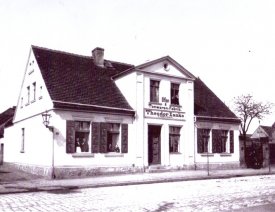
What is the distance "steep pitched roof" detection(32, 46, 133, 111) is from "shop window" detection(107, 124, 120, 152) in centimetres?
129

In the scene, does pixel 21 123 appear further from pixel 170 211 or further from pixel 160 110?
pixel 170 211

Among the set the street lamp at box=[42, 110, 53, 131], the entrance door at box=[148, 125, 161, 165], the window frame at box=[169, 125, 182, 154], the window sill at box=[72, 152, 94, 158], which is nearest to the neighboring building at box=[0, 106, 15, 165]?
the street lamp at box=[42, 110, 53, 131]

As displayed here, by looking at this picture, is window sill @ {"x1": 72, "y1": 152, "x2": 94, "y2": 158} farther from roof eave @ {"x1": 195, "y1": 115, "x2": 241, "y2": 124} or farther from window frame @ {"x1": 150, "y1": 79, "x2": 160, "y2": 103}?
roof eave @ {"x1": 195, "y1": 115, "x2": 241, "y2": 124}

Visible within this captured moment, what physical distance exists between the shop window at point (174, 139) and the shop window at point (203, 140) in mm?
1764

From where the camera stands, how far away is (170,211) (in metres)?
8.41

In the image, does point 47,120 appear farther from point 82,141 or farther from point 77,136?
point 82,141

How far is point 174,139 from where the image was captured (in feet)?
81.3

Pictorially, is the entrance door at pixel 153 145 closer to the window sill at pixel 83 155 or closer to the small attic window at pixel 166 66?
the small attic window at pixel 166 66

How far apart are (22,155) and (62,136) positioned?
666 cm

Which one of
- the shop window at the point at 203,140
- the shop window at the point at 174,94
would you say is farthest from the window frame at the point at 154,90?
the shop window at the point at 203,140

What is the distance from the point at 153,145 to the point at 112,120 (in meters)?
3.62

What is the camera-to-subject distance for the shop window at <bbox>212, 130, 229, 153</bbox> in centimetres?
2688

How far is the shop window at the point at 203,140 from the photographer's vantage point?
84.5 feet

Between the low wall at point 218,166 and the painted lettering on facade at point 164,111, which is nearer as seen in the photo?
the painted lettering on facade at point 164,111
